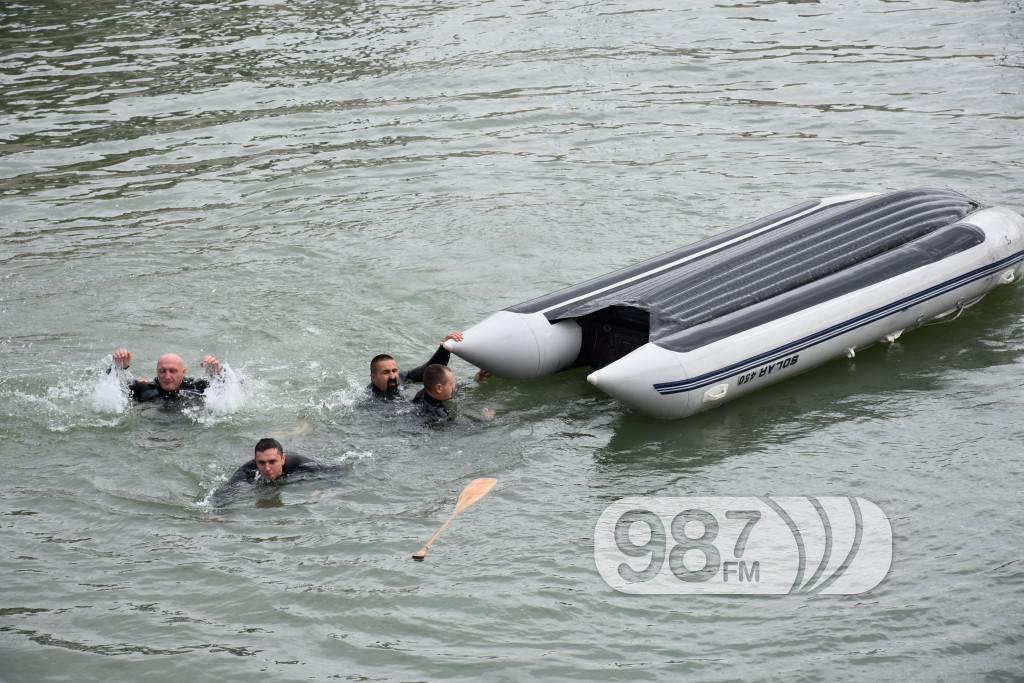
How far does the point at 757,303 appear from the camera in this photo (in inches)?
330

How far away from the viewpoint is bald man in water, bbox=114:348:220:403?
27.5ft

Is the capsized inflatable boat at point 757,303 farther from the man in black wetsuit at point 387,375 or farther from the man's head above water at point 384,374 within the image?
the man's head above water at point 384,374

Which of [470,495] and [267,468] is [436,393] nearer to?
[470,495]

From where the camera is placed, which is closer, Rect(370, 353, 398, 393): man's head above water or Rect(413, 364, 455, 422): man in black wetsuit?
Rect(413, 364, 455, 422): man in black wetsuit

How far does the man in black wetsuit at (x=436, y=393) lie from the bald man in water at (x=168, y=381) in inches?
65.0

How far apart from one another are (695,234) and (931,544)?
16.4ft

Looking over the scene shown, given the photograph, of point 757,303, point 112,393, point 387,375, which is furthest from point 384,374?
point 757,303

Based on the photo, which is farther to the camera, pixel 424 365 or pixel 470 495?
pixel 424 365

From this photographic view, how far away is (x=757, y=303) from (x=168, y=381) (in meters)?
4.41

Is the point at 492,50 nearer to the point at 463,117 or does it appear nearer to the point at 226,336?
the point at 463,117

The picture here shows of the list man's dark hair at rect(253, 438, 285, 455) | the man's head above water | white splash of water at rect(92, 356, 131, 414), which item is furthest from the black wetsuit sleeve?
white splash of water at rect(92, 356, 131, 414)

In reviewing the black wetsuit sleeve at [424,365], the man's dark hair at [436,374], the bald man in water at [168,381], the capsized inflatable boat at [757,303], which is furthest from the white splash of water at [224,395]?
the capsized inflatable boat at [757,303]

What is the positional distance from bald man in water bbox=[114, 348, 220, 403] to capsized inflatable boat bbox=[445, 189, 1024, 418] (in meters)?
1.88

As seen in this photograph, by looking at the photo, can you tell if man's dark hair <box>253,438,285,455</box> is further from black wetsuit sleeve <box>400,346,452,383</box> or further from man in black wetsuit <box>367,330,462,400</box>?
black wetsuit sleeve <box>400,346,452,383</box>
